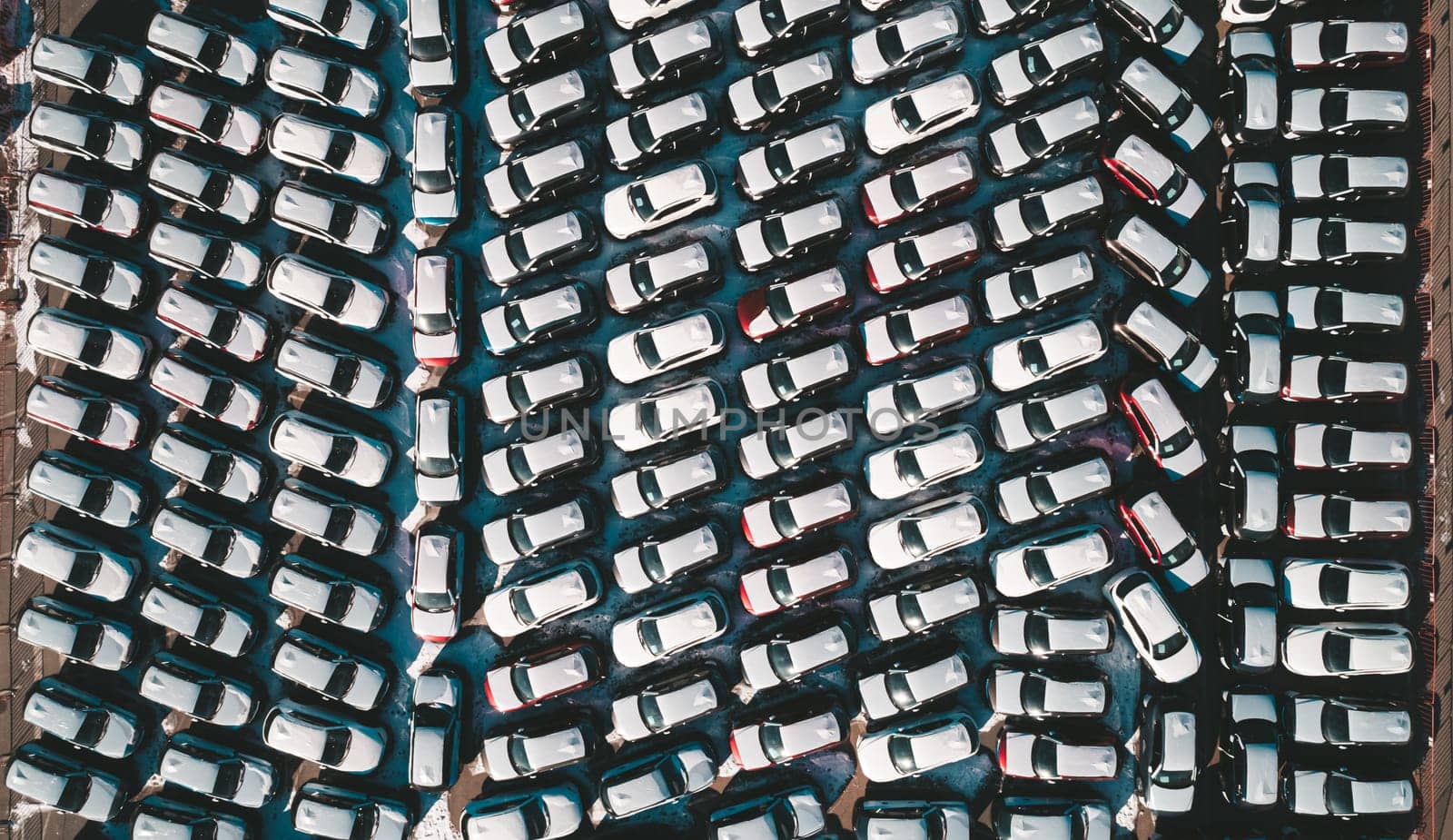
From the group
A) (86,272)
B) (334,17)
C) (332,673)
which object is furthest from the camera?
(86,272)

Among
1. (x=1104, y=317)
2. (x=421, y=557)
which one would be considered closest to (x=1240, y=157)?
(x=1104, y=317)

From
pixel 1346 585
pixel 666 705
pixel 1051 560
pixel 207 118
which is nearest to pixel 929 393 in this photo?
pixel 1051 560

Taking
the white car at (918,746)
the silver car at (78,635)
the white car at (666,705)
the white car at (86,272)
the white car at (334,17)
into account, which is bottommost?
the white car at (918,746)

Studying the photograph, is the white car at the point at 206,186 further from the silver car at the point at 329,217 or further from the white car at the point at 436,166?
the white car at the point at 436,166

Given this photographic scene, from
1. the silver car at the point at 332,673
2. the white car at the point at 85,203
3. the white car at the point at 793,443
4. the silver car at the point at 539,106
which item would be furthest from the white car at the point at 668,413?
the white car at the point at 85,203

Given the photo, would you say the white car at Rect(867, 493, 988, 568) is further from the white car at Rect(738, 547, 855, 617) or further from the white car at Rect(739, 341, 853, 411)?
the white car at Rect(739, 341, 853, 411)

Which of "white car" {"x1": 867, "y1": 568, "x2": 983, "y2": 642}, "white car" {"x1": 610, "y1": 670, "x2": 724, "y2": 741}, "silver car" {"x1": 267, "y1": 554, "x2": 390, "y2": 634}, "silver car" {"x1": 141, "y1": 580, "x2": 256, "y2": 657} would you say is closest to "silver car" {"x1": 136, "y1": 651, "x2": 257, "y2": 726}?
"silver car" {"x1": 141, "y1": 580, "x2": 256, "y2": 657}

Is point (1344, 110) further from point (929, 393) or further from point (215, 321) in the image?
point (215, 321)
